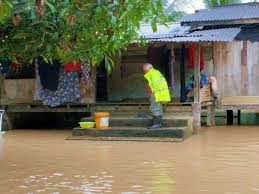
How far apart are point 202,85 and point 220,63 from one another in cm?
144

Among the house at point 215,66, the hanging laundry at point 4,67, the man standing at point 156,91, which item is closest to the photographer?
the man standing at point 156,91

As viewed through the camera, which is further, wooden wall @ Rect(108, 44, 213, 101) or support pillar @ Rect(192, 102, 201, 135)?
wooden wall @ Rect(108, 44, 213, 101)

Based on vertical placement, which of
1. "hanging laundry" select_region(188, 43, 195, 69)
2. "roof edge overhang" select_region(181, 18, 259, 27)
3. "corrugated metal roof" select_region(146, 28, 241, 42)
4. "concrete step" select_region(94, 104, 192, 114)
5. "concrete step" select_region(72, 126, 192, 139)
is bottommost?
"concrete step" select_region(72, 126, 192, 139)

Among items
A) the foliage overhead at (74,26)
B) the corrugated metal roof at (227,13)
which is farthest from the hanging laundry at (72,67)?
the foliage overhead at (74,26)

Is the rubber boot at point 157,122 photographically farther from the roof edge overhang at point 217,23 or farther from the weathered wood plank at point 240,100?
the roof edge overhang at point 217,23

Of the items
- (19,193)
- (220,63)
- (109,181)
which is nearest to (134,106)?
(220,63)

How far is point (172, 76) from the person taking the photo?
45.3 feet

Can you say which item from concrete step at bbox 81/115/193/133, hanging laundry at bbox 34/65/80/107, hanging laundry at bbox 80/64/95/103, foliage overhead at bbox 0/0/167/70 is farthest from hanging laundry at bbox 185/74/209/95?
foliage overhead at bbox 0/0/167/70

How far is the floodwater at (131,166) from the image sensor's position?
6.07 m

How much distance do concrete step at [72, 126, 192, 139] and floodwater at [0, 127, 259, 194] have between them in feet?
1.23

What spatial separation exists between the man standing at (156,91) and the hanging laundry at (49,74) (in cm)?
327

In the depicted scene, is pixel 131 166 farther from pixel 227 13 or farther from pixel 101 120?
pixel 227 13

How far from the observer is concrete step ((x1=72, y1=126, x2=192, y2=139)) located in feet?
35.9

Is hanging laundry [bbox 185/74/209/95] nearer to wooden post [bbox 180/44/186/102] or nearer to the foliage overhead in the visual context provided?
wooden post [bbox 180/44/186/102]
